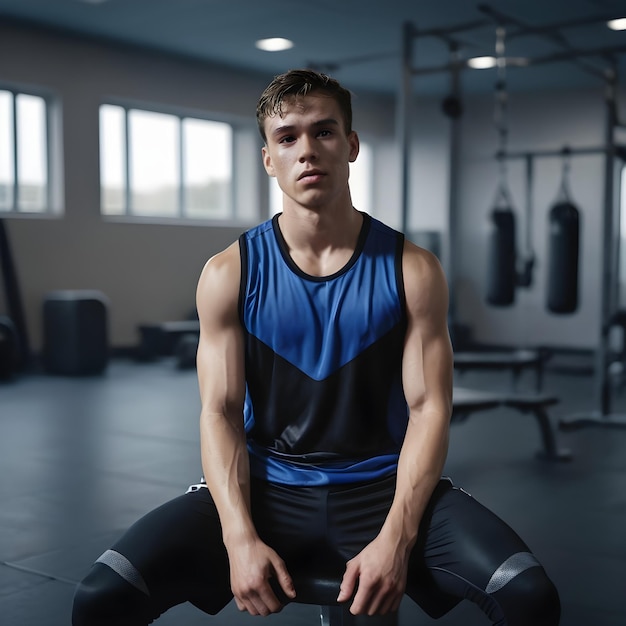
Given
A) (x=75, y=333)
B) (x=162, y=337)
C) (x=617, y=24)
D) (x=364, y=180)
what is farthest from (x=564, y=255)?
(x=364, y=180)

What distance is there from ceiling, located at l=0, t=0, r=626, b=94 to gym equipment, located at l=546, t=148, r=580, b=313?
80 centimetres

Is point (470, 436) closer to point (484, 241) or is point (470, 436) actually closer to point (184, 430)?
point (184, 430)

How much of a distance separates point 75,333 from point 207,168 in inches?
87.4

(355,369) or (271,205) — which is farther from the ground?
(271,205)

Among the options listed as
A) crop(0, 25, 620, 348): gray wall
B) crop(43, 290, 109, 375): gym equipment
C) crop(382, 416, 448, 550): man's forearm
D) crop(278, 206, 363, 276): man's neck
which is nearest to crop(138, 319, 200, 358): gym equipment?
crop(0, 25, 620, 348): gray wall

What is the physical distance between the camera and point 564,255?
5.00 meters

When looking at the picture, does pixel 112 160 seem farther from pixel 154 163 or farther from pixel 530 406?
pixel 530 406

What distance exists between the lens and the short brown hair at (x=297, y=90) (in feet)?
4.04

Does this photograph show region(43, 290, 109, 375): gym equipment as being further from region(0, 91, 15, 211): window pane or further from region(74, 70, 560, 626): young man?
region(74, 70, 560, 626): young man

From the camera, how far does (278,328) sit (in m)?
1.25

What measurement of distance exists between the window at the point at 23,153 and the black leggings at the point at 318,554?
5.15m

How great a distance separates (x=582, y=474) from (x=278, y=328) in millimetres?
2162

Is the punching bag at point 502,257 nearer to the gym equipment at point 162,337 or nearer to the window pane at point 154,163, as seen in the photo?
the gym equipment at point 162,337

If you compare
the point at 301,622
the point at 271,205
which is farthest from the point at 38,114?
the point at 301,622
